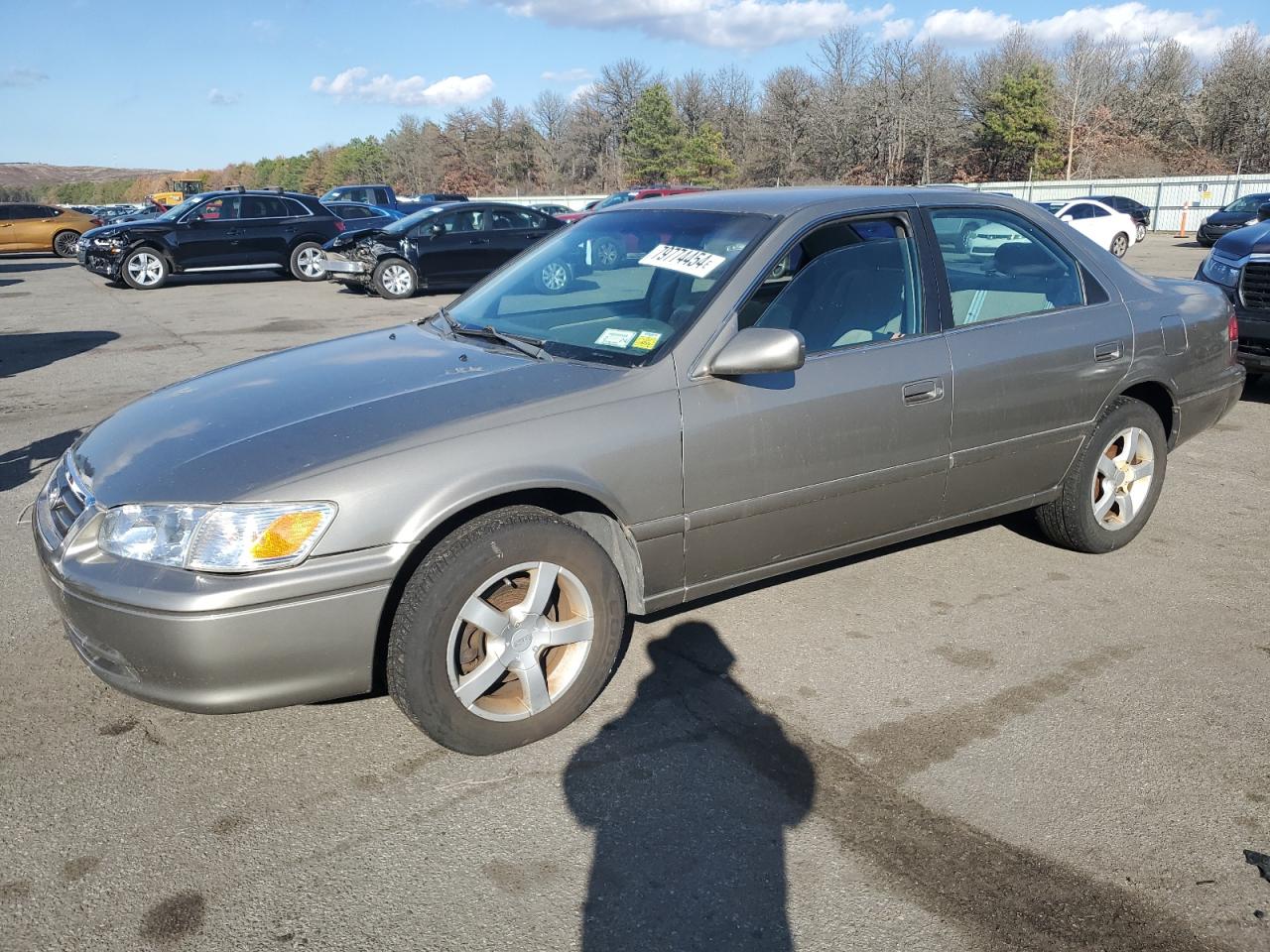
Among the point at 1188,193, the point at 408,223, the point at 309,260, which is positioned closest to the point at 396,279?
the point at 408,223

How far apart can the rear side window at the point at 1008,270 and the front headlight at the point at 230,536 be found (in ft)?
8.97

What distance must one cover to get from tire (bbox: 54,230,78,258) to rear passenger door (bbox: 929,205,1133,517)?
102 feet

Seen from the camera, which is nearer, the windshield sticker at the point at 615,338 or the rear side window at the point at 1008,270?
the windshield sticker at the point at 615,338

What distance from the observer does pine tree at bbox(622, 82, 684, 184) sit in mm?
66562

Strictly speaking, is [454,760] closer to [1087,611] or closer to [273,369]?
[273,369]

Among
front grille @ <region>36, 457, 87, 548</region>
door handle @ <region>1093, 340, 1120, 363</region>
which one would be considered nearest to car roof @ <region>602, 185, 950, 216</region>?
door handle @ <region>1093, 340, 1120, 363</region>

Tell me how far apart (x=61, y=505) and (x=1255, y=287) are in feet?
26.1

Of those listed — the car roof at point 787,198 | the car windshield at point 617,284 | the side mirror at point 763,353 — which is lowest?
the side mirror at point 763,353

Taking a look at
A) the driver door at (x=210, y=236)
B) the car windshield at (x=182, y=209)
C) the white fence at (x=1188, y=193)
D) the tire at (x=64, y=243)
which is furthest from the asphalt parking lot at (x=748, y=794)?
the white fence at (x=1188, y=193)

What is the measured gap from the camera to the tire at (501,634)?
285cm

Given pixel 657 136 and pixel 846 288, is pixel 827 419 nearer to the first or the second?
pixel 846 288

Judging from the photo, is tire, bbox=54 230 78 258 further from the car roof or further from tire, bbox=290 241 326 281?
the car roof

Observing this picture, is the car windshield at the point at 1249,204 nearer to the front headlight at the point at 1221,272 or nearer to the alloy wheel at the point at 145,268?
the front headlight at the point at 1221,272

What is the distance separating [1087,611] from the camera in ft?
13.5
